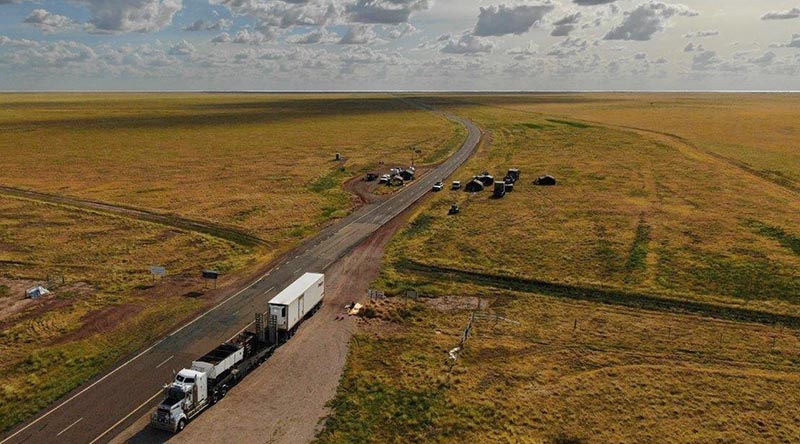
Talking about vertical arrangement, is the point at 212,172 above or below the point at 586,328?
above

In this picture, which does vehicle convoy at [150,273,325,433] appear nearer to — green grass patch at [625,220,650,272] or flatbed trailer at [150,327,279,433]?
flatbed trailer at [150,327,279,433]

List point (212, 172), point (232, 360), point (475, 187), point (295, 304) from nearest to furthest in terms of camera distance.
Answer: point (232, 360)
point (295, 304)
point (475, 187)
point (212, 172)

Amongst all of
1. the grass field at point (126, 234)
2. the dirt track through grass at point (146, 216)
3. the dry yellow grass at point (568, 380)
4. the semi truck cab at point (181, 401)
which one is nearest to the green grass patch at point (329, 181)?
the grass field at point (126, 234)

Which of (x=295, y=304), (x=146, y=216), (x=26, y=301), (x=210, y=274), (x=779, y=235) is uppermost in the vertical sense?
(x=779, y=235)

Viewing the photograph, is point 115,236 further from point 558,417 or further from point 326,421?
point 558,417

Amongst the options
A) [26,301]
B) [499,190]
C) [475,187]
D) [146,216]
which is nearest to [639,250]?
[499,190]

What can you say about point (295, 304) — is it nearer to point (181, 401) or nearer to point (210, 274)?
point (181, 401)

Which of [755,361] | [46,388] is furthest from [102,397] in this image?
[755,361]

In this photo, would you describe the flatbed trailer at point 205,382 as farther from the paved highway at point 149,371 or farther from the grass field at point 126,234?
the grass field at point 126,234

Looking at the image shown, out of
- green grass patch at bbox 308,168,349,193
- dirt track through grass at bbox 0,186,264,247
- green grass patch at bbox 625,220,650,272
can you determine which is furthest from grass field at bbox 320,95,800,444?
green grass patch at bbox 308,168,349,193
